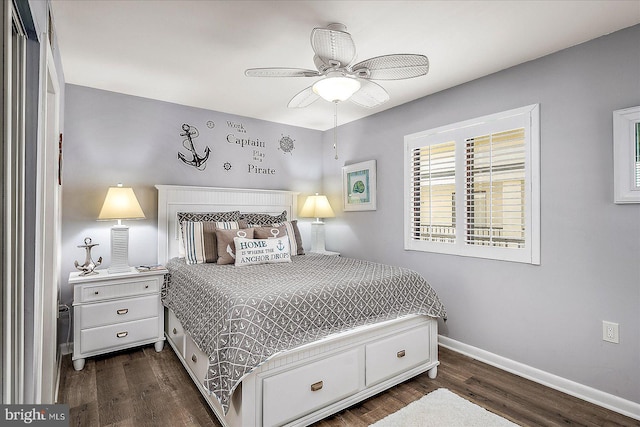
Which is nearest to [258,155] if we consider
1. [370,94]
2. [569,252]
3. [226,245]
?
[226,245]

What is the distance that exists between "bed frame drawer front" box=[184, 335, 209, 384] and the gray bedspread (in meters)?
0.14

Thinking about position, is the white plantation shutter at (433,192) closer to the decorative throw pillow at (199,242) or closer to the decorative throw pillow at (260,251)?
the decorative throw pillow at (260,251)

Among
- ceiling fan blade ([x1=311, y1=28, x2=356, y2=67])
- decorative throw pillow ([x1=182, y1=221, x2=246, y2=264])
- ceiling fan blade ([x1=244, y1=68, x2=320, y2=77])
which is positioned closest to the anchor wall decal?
decorative throw pillow ([x1=182, y1=221, x2=246, y2=264])

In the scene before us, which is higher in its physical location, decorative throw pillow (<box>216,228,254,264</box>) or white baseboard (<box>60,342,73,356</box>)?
decorative throw pillow (<box>216,228,254,264</box>)

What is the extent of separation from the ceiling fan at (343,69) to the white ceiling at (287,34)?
0.23 m

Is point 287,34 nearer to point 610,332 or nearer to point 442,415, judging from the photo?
point 442,415

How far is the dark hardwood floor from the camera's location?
6.70 feet

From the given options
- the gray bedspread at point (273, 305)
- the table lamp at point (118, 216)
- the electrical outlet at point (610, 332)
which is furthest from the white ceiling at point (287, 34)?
the electrical outlet at point (610, 332)

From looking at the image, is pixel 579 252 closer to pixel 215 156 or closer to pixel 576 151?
pixel 576 151

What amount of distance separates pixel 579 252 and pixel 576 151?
2.31 feet

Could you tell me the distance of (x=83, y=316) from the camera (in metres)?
2.70

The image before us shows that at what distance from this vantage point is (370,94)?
247 centimetres

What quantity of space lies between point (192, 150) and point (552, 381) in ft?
12.8

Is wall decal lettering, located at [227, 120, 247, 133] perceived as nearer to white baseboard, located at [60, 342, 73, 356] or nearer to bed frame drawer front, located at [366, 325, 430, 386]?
white baseboard, located at [60, 342, 73, 356]
